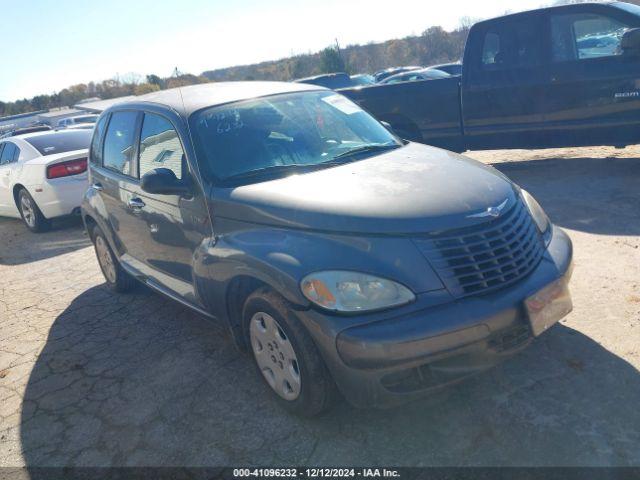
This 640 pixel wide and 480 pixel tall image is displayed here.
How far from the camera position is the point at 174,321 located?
15.0ft

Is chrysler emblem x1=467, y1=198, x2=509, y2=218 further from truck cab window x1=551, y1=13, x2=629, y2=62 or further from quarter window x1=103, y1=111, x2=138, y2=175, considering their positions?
truck cab window x1=551, y1=13, x2=629, y2=62

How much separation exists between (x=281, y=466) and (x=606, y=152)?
7615 mm

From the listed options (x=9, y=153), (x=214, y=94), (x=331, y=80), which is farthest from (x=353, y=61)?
(x=214, y=94)

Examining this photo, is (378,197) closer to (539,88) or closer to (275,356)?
(275,356)

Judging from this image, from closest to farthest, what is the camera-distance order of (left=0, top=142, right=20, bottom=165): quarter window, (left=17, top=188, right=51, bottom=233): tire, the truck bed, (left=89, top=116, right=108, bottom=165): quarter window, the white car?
(left=89, top=116, right=108, bottom=165): quarter window, the truck bed, the white car, (left=17, top=188, right=51, bottom=233): tire, (left=0, top=142, right=20, bottom=165): quarter window

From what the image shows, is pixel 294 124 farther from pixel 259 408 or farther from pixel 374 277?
pixel 259 408

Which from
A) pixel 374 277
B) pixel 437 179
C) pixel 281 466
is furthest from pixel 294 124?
pixel 281 466

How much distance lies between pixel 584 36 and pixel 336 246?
19.3ft

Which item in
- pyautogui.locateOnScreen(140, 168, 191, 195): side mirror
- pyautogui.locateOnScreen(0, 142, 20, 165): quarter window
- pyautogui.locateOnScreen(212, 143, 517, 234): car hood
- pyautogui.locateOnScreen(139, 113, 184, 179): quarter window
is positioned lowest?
pyautogui.locateOnScreen(212, 143, 517, 234): car hood

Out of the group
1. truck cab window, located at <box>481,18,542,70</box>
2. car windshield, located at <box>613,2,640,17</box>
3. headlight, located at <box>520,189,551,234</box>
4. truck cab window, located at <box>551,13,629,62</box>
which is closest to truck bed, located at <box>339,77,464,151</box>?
truck cab window, located at <box>481,18,542,70</box>

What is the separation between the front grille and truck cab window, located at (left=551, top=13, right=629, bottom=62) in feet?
16.6

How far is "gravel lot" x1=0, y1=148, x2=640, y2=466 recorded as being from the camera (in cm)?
264

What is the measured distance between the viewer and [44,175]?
805 centimetres

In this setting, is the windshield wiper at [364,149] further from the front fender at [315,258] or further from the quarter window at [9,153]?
the quarter window at [9,153]
